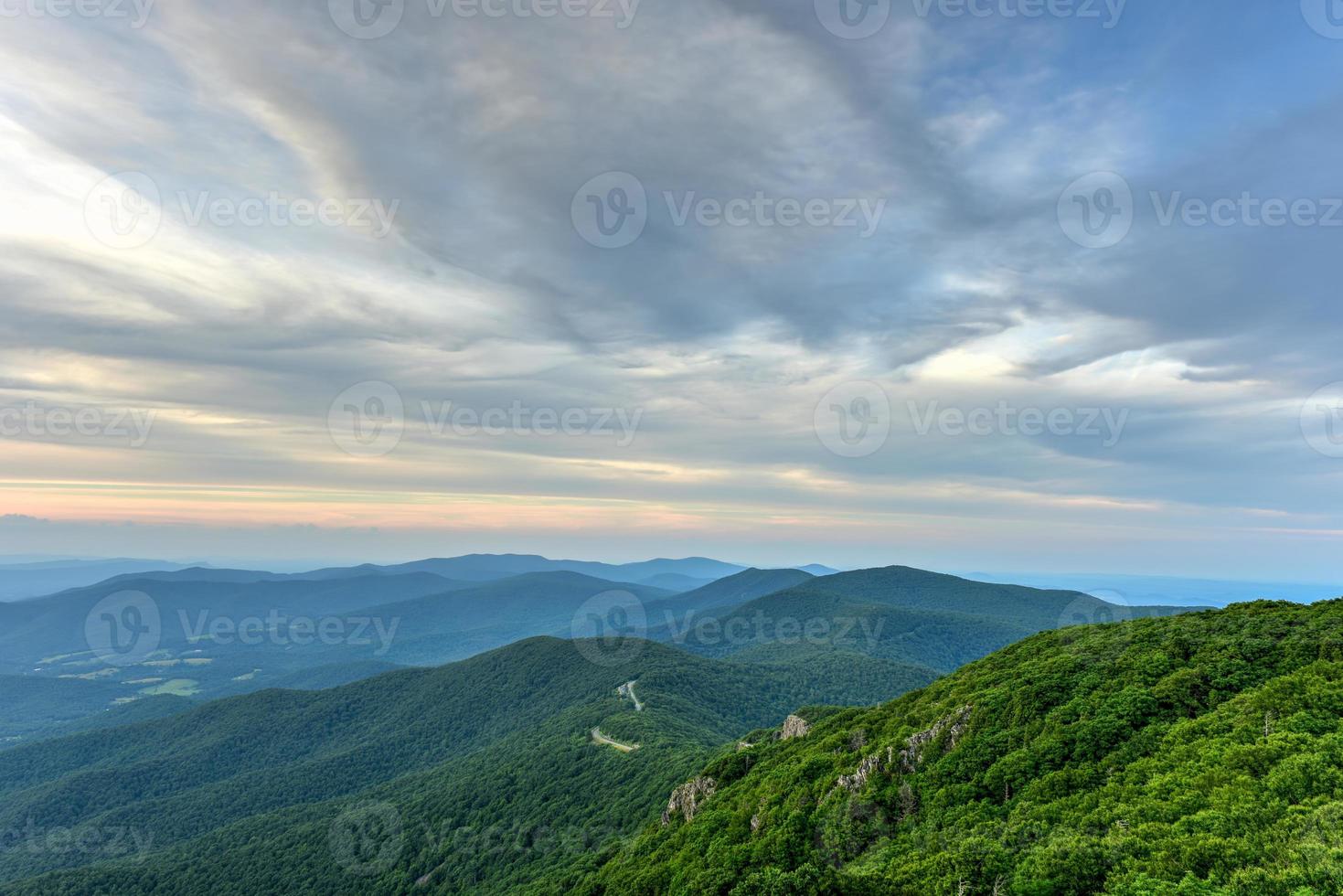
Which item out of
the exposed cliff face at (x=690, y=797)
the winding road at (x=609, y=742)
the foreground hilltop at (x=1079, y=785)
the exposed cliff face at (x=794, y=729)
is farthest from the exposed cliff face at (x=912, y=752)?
the winding road at (x=609, y=742)

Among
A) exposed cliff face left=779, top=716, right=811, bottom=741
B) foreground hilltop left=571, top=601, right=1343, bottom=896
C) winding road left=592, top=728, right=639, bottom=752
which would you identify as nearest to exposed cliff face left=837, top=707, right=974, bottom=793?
foreground hilltop left=571, top=601, right=1343, bottom=896

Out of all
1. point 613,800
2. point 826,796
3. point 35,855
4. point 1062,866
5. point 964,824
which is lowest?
point 35,855

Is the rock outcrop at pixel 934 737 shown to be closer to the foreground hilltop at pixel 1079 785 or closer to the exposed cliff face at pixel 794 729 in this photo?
the foreground hilltop at pixel 1079 785

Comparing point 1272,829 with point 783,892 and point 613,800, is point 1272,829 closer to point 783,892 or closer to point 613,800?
point 783,892

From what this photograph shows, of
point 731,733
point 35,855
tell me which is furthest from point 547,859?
point 35,855

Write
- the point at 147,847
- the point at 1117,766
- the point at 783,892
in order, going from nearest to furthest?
the point at 783,892, the point at 1117,766, the point at 147,847

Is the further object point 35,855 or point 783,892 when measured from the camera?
point 35,855

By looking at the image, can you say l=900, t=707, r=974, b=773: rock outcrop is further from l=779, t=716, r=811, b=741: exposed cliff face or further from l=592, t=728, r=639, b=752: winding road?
l=592, t=728, r=639, b=752: winding road
